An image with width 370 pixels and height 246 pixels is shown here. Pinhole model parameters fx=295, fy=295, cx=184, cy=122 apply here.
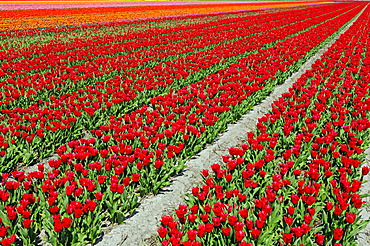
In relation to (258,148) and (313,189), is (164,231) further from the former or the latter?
(258,148)

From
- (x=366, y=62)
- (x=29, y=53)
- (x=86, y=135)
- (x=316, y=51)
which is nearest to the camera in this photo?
(x=86, y=135)

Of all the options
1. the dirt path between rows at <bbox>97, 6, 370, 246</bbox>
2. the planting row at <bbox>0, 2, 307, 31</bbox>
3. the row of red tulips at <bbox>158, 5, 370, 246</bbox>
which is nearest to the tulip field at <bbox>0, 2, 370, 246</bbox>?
the row of red tulips at <bbox>158, 5, 370, 246</bbox>

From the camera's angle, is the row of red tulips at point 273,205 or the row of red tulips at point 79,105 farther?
the row of red tulips at point 79,105

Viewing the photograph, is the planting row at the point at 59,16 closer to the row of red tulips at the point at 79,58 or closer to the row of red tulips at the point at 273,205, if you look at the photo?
the row of red tulips at the point at 79,58

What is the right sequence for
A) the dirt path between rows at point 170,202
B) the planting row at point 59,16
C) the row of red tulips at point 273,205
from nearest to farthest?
the row of red tulips at point 273,205, the dirt path between rows at point 170,202, the planting row at point 59,16

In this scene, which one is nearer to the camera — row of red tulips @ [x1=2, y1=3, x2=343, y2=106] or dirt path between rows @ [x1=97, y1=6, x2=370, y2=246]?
dirt path between rows @ [x1=97, y1=6, x2=370, y2=246]

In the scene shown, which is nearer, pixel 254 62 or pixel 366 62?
pixel 366 62

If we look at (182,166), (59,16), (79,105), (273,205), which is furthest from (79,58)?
(59,16)

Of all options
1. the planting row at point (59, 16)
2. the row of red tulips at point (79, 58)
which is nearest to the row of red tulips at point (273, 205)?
the row of red tulips at point (79, 58)

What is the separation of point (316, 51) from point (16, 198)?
14939 mm

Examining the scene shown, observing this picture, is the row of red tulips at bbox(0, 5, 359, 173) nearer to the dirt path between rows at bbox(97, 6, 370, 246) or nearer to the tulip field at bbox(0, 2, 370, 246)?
the tulip field at bbox(0, 2, 370, 246)

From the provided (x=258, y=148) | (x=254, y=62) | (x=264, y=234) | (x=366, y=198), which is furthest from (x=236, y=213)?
(x=254, y=62)

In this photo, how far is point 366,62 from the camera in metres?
10.8

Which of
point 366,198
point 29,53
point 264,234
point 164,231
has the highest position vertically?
point 29,53
